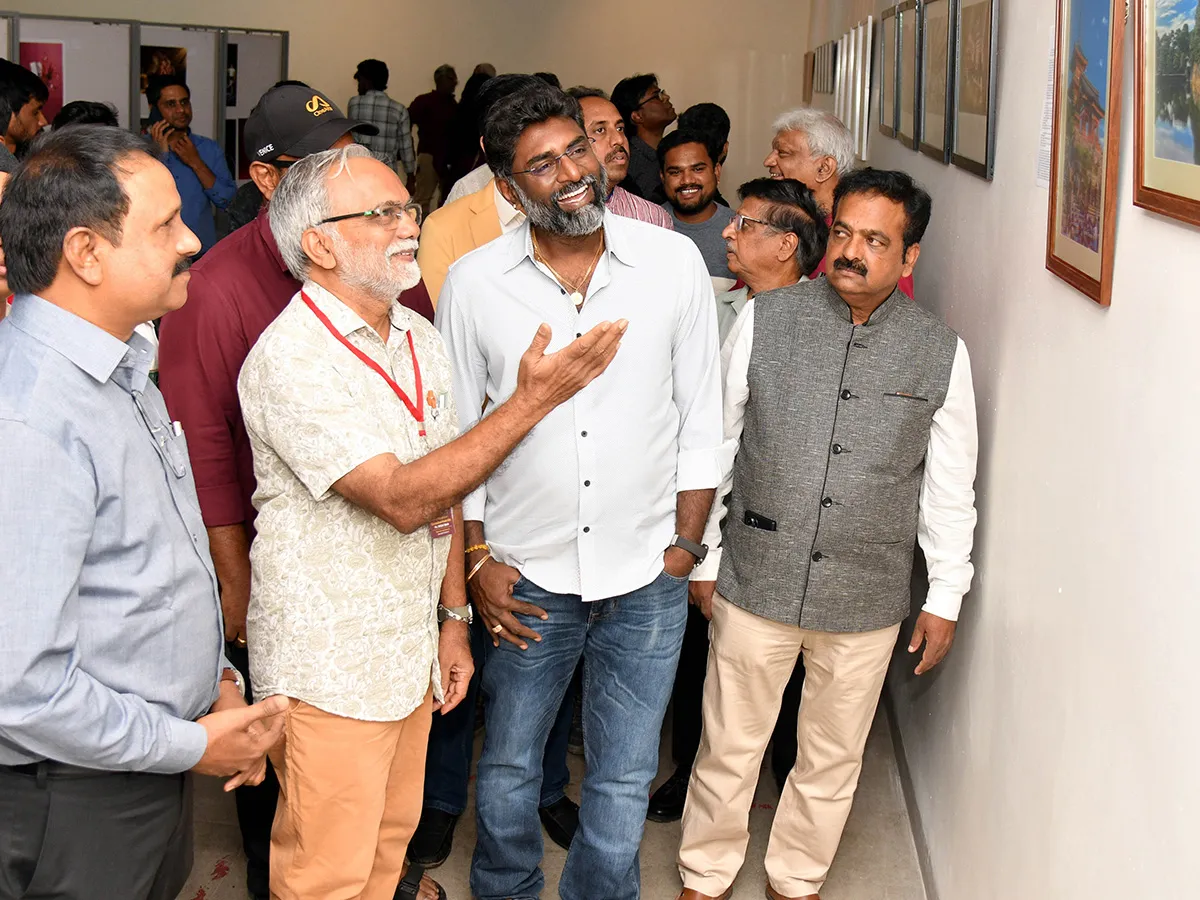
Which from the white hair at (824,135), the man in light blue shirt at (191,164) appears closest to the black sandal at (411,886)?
the white hair at (824,135)

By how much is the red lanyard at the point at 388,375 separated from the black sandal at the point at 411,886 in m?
1.25

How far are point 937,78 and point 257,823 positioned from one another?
2701 millimetres

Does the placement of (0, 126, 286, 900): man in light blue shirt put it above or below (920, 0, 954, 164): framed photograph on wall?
below

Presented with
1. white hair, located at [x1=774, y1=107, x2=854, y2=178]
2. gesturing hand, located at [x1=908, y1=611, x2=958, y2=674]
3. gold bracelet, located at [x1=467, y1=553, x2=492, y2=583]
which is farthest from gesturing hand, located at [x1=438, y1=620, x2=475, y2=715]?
white hair, located at [x1=774, y1=107, x2=854, y2=178]

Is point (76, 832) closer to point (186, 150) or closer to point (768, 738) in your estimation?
point (768, 738)

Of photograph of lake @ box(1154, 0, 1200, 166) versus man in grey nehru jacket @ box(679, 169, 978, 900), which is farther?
man in grey nehru jacket @ box(679, 169, 978, 900)

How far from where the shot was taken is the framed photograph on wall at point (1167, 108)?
54.6 inches

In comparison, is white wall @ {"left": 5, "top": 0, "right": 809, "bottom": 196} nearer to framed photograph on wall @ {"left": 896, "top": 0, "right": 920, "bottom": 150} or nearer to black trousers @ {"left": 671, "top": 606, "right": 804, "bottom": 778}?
framed photograph on wall @ {"left": 896, "top": 0, "right": 920, "bottom": 150}

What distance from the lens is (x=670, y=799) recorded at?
329 centimetres

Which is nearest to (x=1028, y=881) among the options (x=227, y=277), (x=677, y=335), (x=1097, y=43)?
(x=677, y=335)

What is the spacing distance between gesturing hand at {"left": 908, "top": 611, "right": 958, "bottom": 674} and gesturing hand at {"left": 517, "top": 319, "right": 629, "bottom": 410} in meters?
1.11

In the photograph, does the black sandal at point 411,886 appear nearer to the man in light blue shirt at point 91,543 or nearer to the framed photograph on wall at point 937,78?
the man in light blue shirt at point 91,543

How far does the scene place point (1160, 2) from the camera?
1.51 metres

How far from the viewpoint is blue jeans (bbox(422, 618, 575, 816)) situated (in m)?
2.99
